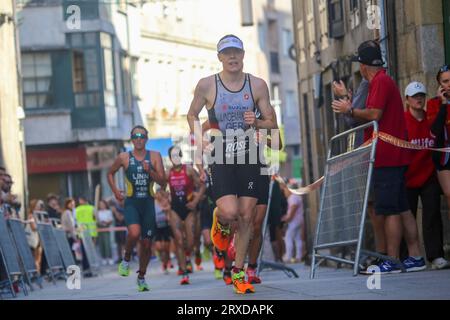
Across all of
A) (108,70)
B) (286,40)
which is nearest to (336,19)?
(108,70)

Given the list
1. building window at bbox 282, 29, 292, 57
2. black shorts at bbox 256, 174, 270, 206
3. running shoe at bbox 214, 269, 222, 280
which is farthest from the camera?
building window at bbox 282, 29, 292, 57

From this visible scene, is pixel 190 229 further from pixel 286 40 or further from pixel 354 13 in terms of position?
pixel 286 40

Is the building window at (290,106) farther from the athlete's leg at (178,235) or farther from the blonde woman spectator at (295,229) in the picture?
the athlete's leg at (178,235)

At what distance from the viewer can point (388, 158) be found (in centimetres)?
1394

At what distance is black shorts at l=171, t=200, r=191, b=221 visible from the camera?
2331 cm

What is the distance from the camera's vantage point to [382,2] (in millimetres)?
19406

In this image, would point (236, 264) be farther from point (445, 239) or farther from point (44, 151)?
point (44, 151)

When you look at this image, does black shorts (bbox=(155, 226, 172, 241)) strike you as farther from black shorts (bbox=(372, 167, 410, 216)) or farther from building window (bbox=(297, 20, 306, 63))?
black shorts (bbox=(372, 167, 410, 216))

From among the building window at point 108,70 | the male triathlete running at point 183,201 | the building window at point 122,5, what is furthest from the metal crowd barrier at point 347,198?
the building window at point 122,5

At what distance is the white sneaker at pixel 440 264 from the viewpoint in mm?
14703

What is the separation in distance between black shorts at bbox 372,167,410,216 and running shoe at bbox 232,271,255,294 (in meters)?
2.09

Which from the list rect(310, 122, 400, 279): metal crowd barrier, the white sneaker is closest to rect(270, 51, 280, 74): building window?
the white sneaker
